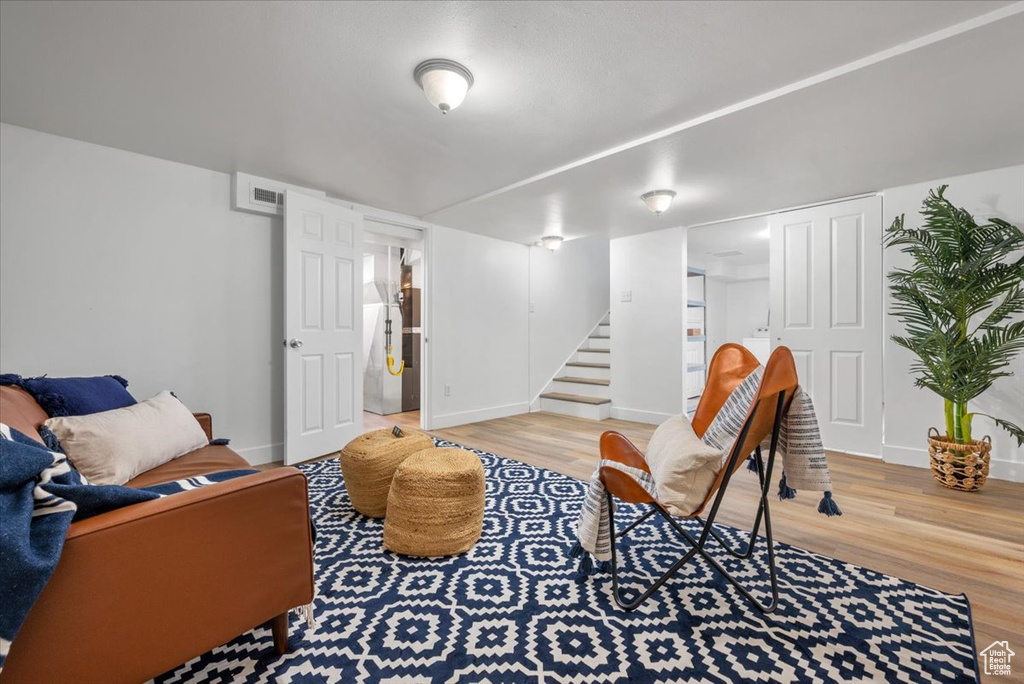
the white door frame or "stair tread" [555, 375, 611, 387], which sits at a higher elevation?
the white door frame

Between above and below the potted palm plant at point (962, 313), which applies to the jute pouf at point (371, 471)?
below

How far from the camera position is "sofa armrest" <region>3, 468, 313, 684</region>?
90 cm

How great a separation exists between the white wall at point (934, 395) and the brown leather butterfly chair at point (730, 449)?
239 cm

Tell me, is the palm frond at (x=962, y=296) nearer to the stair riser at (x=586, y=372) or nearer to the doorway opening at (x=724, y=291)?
the doorway opening at (x=724, y=291)

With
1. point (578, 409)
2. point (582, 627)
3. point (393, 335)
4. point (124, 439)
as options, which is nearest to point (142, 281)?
point (124, 439)

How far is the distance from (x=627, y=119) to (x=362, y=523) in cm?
265

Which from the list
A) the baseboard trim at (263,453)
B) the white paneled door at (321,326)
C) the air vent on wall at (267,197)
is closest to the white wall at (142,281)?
the baseboard trim at (263,453)

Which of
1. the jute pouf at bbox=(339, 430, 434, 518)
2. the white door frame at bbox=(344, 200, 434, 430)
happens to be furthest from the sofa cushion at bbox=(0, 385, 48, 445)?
the white door frame at bbox=(344, 200, 434, 430)

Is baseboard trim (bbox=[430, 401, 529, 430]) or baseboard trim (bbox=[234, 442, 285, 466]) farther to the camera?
baseboard trim (bbox=[430, 401, 529, 430])

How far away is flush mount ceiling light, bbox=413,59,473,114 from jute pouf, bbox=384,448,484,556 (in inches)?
67.8

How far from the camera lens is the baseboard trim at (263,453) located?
10.8 ft

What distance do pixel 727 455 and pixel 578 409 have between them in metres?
3.87

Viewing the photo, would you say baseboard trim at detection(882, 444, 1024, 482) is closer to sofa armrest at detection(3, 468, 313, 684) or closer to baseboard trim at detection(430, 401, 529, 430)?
baseboard trim at detection(430, 401, 529, 430)

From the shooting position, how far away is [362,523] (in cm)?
228
